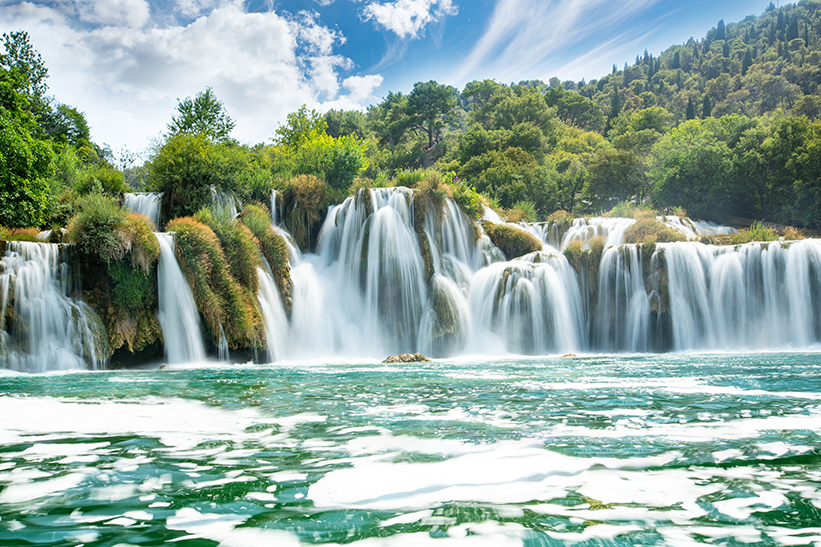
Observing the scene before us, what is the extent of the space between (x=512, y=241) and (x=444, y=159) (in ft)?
97.9

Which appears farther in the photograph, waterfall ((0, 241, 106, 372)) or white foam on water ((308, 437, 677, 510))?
waterfall ((0, 241, 106, 372))

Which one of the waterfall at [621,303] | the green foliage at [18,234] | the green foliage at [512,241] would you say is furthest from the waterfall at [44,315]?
the waterfall at [621,303]

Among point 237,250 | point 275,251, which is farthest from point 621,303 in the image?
point 237,250

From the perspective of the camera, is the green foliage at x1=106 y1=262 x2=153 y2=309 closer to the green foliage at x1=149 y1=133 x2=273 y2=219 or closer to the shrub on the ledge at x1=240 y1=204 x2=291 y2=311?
the shrub on the ledge at x1=240 y1=204 x2=291 y2=311

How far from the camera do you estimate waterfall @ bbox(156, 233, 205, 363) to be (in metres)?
13.4

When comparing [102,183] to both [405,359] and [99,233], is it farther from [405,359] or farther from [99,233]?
[405,359]

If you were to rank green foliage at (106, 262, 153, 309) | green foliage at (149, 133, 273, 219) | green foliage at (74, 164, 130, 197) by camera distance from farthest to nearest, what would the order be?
1. green foliage at (74, 164, 130, 197)
2. green foliage at (149, 133, 273, 219)
3. green foliage at (106, 262, 153, 309)

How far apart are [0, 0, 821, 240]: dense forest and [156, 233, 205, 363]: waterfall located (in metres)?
2.34

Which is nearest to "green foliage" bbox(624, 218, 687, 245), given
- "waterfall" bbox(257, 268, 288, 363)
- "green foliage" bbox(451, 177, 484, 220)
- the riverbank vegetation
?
the riverbank vegetation

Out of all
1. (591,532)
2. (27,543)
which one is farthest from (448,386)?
(27,543)

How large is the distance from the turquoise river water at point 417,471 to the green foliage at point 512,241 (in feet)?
Answer: 53.9

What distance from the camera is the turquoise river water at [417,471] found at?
2139 mm

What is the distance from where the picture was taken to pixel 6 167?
1433 cm

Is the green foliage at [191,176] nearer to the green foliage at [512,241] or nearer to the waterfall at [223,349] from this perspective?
the waterfall at [223,349]
